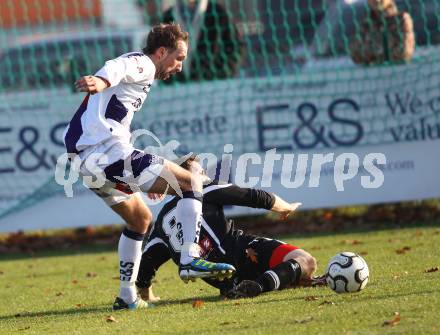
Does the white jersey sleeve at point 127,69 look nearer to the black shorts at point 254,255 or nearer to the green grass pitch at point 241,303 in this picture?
the black shorts at point 254,255

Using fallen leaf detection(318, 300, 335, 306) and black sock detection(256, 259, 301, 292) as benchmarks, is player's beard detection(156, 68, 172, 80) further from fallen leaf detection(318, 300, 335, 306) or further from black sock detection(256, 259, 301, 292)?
fallen leaf detection(318, 300, 335, 306)

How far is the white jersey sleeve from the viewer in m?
6.25

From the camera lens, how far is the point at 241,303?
6.46 m

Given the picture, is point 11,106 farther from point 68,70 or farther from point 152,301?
point 152,301

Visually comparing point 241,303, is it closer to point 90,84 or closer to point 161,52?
point 90,84

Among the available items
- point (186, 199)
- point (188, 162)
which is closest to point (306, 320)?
point (186, 199)

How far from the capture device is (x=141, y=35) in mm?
13586

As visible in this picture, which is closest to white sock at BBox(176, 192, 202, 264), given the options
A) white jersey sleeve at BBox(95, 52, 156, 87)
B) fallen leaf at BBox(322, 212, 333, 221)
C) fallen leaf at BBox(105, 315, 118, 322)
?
fallen leaf at BBox(105, 315, 118, 322)

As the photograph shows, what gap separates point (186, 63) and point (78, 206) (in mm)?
2412

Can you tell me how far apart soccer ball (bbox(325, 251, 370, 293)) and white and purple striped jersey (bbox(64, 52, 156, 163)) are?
5.24ft

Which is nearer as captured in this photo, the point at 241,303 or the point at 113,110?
the point at 241,303

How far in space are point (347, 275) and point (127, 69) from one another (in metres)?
2.00

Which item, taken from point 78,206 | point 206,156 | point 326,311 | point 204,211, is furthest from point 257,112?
point 326,311

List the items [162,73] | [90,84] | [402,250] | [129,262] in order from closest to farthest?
1. [90,84]
2. [129,262]
3. [162,73]
4. [402,250]
